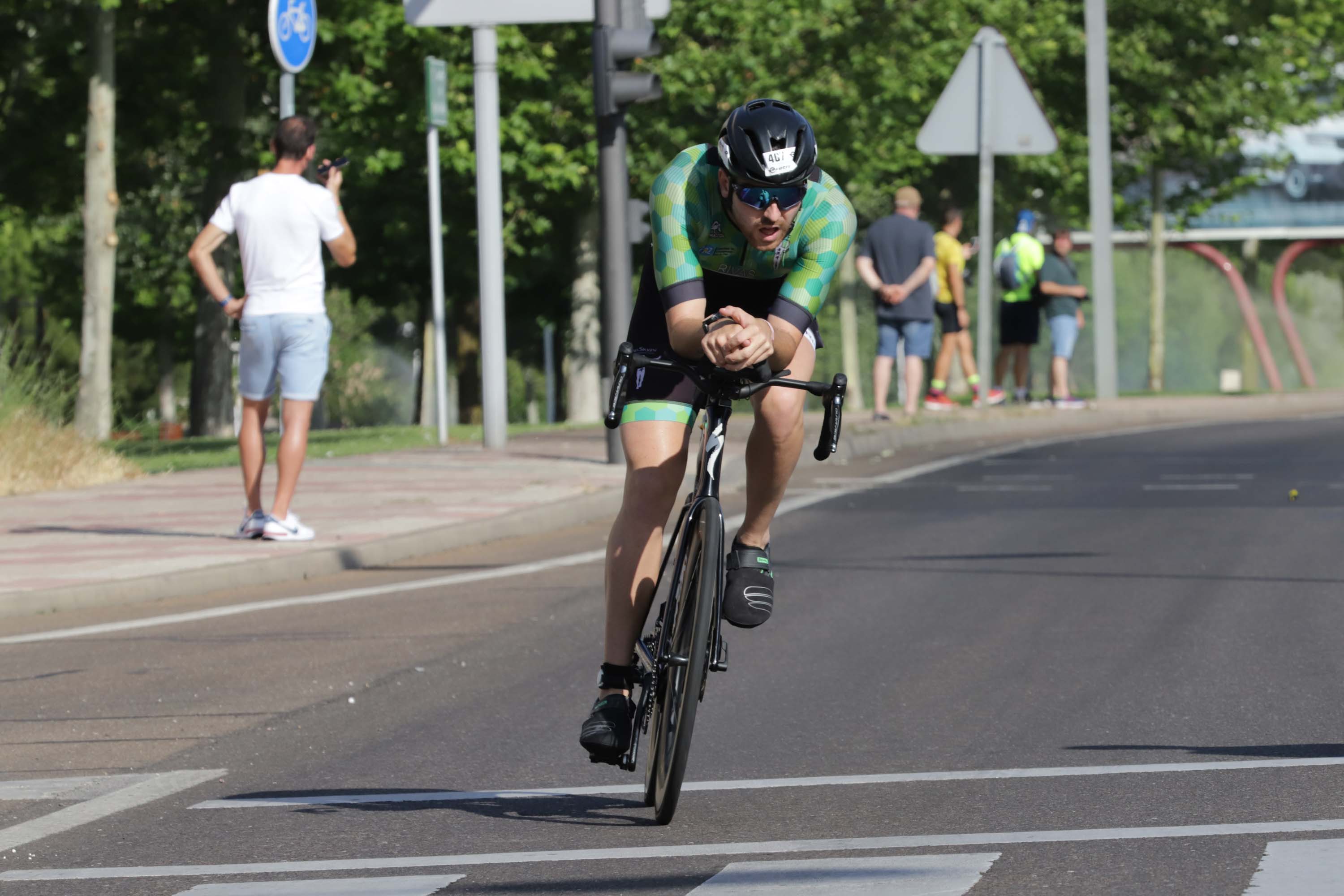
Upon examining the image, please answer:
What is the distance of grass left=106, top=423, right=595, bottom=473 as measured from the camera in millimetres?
17406

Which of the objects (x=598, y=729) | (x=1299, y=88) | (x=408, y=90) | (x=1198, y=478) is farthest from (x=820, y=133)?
(x=598, y=729)

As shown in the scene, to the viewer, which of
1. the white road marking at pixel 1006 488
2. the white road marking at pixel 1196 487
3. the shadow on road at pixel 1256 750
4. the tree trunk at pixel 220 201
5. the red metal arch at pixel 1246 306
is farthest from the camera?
the red metal arch at pixel 1246 306

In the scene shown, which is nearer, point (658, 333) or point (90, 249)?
point (658, 333)

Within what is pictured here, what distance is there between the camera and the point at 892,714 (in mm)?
6605

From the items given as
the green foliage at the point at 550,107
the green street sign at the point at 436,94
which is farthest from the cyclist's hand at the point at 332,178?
the green foliage at the point at 550,107

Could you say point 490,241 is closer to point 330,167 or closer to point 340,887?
point 330,167

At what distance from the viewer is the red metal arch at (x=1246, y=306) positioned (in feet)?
132

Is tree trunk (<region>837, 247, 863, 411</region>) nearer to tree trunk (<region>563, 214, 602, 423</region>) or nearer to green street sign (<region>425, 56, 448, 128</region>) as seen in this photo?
tree trunk (<region>563, 214, 602, 423</region>)

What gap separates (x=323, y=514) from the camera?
12398 mm

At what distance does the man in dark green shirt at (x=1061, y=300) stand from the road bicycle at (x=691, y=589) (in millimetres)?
17802

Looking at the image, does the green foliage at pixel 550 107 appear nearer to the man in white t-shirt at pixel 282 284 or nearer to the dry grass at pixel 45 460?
the dry grass at pixel 45 460

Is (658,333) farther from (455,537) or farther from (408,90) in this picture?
(408,90)

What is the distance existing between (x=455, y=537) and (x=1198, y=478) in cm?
570

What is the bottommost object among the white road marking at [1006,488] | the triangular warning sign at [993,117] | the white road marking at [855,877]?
the white road marking at [855,877]
